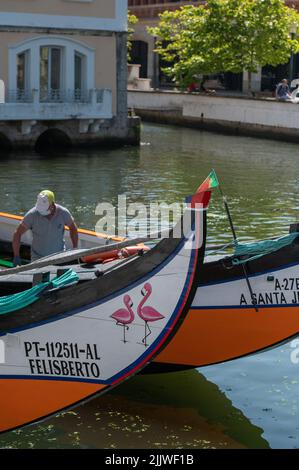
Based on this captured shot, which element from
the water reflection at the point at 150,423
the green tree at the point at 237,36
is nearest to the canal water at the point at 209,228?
the water reflection at the point at 150,423

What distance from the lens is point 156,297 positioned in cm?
963

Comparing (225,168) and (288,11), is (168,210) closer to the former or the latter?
(225,168)

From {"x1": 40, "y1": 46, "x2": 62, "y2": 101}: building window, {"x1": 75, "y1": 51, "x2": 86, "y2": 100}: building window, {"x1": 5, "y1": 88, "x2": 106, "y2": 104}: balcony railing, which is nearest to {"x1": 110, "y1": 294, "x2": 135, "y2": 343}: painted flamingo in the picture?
{"x1": 5, "y1": 88, "x2": 106, "y2": 104}: balcony railing

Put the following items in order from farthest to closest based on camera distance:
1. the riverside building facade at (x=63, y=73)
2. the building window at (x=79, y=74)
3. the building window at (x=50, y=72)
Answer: the building window at (x=79, y=74) < the building window at (x=50, y=72) < the riverside building facade at (x=63, y=73)

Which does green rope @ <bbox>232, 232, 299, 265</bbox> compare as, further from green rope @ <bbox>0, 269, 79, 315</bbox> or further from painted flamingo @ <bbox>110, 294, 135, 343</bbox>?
green rope @ <bbox>0, 269, 79, 315</bbox>

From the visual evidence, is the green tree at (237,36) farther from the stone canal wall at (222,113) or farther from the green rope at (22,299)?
the green rope at (22,299)

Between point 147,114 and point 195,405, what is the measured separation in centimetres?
3812

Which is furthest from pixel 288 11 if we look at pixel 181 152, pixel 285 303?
pixel 285 303

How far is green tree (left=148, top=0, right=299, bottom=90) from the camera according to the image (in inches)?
1709

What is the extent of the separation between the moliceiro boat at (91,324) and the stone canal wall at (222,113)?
30057 millimetres

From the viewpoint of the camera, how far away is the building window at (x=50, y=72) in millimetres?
33656

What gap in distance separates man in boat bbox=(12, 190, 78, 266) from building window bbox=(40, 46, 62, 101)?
2268 cm

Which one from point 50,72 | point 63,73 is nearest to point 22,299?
point 50,72

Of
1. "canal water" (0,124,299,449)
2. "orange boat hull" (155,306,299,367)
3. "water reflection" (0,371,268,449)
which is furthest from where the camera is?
"orange boat hull" (155,306,299,367)
